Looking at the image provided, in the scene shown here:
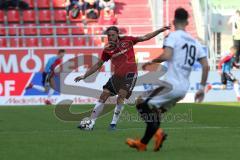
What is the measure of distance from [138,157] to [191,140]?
2709 mm

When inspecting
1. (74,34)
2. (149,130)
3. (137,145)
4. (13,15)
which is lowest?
(74,34)

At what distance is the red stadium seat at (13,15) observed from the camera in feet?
110

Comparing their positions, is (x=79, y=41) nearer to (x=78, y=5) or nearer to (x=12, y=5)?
(x=78, y=5)

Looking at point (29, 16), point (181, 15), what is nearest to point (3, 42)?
point (29, 16)

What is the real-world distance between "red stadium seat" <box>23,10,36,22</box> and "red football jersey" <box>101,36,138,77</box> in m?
18.3

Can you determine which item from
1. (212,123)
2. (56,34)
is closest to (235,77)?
(56,34)

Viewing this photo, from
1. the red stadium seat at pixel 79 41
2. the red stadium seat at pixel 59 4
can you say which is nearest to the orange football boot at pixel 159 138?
the red stadium seat at pixel 79 41

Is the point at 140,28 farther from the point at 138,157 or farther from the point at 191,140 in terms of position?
the point at 138,157

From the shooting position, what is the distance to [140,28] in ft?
110

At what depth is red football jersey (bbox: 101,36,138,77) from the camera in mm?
15656

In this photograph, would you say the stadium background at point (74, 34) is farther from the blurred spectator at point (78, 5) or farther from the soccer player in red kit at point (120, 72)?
the soccer player in red kit at point (120, 72)

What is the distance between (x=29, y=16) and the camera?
33719 mm

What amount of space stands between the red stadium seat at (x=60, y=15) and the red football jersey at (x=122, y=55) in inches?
Result: 720

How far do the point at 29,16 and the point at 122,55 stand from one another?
18.5 meters
